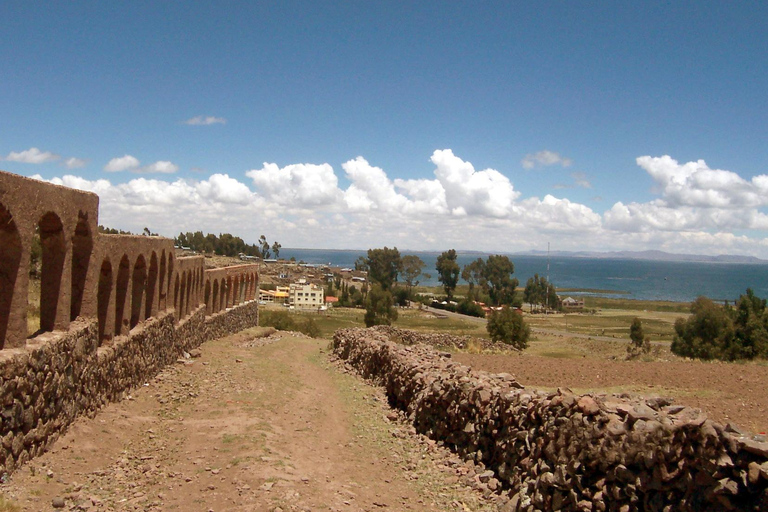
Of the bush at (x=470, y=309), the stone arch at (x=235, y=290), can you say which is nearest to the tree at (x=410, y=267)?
the bush at (x=470, y=309)

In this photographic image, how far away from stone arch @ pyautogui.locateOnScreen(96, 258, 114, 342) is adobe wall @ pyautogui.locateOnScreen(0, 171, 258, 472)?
23 millimetres

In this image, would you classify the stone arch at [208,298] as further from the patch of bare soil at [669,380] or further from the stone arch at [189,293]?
the patch of bare soil at [669,380]

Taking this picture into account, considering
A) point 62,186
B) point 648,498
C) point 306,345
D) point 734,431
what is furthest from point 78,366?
point 306,345

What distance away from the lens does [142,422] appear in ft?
42.5

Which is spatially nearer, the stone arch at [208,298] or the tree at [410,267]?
the stone arch at [208,298]

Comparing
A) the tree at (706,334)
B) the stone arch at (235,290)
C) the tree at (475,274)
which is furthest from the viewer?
the tree at (475,274)

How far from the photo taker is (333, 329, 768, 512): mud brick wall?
668 centimetres

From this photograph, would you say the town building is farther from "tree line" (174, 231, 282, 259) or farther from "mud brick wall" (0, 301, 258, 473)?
"mud brick wall" (0, 301, 258, 473)

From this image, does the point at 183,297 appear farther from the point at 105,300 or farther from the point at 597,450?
the point at 597,450

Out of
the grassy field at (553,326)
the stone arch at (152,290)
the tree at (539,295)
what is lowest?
the grassy field at (553,326)

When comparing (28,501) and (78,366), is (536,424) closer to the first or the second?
(28,501)

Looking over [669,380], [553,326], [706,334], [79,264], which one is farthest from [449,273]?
[79,264]

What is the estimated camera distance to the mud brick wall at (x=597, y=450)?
668cm

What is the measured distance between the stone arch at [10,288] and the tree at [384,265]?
113058 mm
